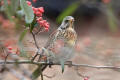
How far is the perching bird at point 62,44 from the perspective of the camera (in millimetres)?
2043

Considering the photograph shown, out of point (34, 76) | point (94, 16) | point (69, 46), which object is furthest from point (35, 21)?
point (94, 16)

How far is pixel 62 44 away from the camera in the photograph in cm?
209

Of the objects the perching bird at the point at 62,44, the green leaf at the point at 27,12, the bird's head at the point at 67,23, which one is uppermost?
the green leaf at the point at 27,12

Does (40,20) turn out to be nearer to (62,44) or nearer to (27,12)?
(27,12)

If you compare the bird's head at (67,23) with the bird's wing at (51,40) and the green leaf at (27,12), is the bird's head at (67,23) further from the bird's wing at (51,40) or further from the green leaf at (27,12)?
the green leaf at (27,12)

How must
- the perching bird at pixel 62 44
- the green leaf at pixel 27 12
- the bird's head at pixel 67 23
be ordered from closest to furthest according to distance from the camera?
the green leaf at pixel 27 12 < the perching bird at pixel 62 44 < the bird's head at pixel 67 23

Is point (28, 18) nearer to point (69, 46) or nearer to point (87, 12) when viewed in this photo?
point (69, 46)

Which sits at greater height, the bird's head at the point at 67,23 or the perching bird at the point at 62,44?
the bird's head at the point at 67,23

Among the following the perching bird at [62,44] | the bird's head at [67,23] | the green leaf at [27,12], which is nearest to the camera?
the green leaf at [27,12]

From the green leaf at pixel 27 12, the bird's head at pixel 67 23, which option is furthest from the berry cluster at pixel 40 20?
the bird's head at pixel 67 23

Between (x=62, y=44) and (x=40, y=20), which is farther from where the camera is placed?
(x=62, y=44)

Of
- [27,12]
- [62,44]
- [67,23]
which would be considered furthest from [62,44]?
[27,12]

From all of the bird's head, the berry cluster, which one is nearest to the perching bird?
the bird's head

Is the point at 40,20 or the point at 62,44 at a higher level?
the point at 40,20
